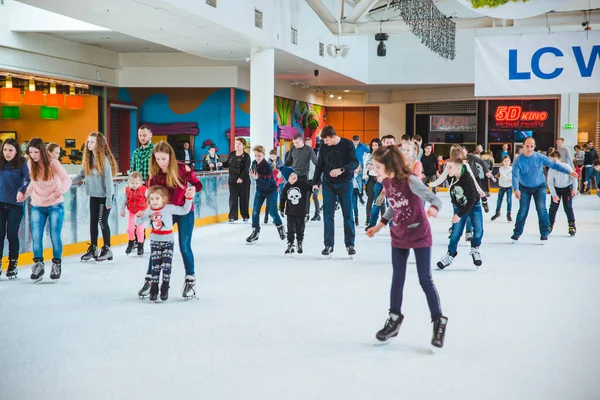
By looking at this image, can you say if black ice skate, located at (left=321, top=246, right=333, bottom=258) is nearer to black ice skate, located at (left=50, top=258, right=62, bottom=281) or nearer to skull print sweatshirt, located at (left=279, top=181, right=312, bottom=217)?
skull print sweatshirt, located at (left=279, top=181, right=312, bottom=217)

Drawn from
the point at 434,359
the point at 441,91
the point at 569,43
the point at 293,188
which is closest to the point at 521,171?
the point at 569,43

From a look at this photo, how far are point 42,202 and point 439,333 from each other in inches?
171

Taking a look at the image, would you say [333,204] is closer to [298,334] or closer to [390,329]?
[298,334]

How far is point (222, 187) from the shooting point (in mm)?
13680

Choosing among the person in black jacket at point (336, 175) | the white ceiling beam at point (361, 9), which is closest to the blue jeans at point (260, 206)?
the person in black jacket at point (336, 175)

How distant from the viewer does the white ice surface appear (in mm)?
3877

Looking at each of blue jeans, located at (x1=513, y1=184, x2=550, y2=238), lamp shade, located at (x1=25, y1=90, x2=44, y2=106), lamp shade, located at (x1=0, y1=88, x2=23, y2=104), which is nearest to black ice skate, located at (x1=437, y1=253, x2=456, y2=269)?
blue jeans, located at (x1=513, y1=184, x2=550, y2=238)

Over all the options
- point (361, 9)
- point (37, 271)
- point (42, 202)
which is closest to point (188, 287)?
point (37, 271)

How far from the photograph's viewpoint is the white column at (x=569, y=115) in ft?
75.0

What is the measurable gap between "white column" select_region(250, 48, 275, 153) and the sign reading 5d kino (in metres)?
5.91

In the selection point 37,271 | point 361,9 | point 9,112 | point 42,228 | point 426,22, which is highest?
point 361,9

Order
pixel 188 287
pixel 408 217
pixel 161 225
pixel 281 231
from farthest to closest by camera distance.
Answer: pixel 281 231 → pixel 188 287 → pixel 161 225 → pixel 408 217

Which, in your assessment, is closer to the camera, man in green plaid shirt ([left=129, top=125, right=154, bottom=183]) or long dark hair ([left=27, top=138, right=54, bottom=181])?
long dark hair ([left=27, top=138, right=54, bottom=181])

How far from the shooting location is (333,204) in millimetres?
8781
